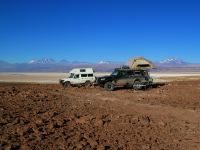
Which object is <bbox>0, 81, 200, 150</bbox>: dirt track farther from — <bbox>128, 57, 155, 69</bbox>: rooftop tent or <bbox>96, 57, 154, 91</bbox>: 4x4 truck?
<bbox>128, 57, 155, 69</bbox>: rooftop tent

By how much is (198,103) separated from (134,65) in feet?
143

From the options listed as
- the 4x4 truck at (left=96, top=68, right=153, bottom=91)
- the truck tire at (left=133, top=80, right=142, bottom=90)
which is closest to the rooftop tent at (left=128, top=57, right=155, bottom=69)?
the 4x4 truck at (left=96, top=68, right=153, bottom=91)

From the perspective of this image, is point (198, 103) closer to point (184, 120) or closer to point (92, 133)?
point (184, 120)

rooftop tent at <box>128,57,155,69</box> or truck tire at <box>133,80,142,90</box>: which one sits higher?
rooftop tent at <box>128,57,155,69</box>

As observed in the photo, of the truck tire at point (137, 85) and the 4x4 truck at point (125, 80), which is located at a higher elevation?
the 4x4 truck at point (125, 80)

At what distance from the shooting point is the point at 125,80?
33.0 m

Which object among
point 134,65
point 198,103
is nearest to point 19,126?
point 198,103

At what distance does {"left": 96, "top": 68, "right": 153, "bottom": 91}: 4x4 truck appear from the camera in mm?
32688

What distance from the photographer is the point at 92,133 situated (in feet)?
41.9

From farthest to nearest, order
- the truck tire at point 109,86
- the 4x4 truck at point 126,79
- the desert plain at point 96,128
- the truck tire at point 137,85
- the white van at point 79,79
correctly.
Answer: the white van at point 79,79 → the truck tire at point 137,85 → the 4x4 truck at point 126,79 → the truck tire at point 109,86 → the desert plain at point 96,128

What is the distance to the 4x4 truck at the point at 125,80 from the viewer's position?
32.7 m

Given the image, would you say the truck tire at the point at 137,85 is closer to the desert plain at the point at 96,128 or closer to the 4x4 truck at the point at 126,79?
the 4x4 truck at the point at 126,79

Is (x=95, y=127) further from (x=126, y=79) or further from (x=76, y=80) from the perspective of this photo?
(x=76, y=80)

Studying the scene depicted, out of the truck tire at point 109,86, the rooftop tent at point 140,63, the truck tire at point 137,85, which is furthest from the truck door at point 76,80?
the rooftop tent at point 140,63
